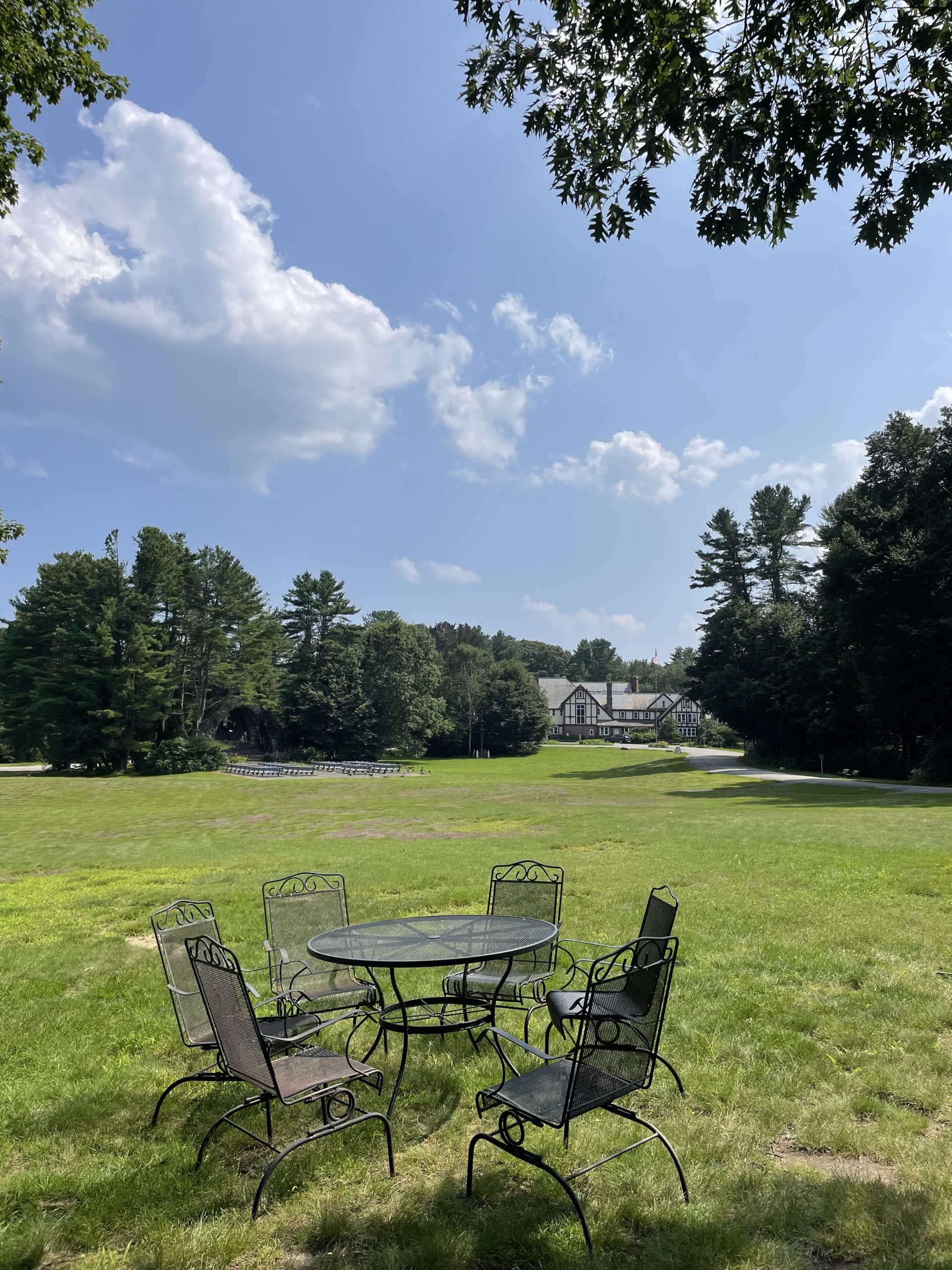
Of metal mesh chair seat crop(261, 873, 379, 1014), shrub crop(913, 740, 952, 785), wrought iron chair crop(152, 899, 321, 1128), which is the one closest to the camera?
wrought iron chair crop(152, 899, 321, 1128)

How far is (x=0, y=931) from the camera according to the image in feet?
29.0

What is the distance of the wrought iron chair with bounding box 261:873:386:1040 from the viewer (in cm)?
511

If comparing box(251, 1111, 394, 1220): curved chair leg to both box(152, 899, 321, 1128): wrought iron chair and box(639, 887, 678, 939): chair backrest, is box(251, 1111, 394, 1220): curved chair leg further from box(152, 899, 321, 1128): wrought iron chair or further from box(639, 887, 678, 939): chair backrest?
box(639, 887, 678, 939): chair backrest

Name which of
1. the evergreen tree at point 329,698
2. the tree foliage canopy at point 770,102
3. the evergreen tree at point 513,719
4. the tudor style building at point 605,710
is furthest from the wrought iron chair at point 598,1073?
the tudor style building at point 605,710

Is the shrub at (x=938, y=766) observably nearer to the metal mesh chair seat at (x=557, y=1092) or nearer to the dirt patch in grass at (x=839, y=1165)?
the dirt patch in grass at (x=839, y=1165)

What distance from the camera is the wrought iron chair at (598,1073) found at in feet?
10.8

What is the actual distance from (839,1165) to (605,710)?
10886 centimetres

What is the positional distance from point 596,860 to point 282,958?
917 centimetres

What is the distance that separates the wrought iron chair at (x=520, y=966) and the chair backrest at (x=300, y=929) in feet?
3.04

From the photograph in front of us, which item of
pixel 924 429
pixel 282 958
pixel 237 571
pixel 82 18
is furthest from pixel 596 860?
pixel 237 571

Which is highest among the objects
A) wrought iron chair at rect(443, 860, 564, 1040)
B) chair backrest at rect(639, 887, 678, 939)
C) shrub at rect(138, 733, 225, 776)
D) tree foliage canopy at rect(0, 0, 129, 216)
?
tree foliage canopy at rect(0, 0, 129, 216)

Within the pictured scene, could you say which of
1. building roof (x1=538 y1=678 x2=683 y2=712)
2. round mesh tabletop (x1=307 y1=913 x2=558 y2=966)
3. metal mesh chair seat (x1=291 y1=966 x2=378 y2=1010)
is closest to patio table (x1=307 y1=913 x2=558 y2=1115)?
round mesh tabletop (x1=307 y1=913 x2=558 y2=966)

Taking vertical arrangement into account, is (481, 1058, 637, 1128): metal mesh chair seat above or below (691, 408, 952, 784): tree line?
below

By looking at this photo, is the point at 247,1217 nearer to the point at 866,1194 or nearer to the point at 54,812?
the point at 866,1194
